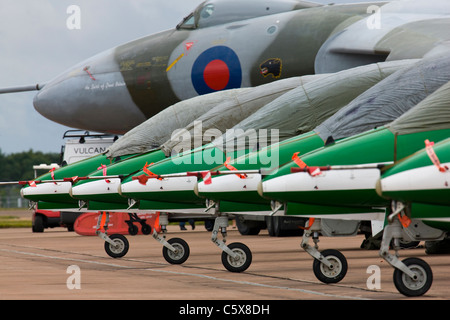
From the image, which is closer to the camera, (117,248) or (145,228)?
(117,248)

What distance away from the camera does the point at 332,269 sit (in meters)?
10.9

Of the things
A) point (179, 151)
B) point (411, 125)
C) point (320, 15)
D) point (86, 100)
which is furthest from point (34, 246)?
point (411, 125)

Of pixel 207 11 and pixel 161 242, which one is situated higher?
pixel 207 11

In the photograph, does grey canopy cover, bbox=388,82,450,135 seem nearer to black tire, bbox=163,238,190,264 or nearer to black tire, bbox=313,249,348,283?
black tire, bbox=313,249,348,283

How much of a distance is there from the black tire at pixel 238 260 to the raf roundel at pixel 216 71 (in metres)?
9.31

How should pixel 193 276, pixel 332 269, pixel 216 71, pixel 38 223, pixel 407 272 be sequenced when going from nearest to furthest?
pixel 407 272 < pixel 332 269 < pixel 193 276 < pixel 216 71 < pixel 38 223

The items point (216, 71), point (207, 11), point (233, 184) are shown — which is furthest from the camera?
point (207, 11)

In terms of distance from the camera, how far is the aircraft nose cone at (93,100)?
2394cm

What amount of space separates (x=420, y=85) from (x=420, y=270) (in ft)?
11.6

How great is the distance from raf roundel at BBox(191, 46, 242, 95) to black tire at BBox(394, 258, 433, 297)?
12822 mm

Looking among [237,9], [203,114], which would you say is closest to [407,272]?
[203,114]

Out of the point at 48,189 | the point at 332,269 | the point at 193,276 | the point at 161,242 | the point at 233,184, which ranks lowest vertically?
the point at 193,276

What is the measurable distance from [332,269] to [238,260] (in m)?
2.27

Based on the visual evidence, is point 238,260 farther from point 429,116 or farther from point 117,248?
point 117,248
